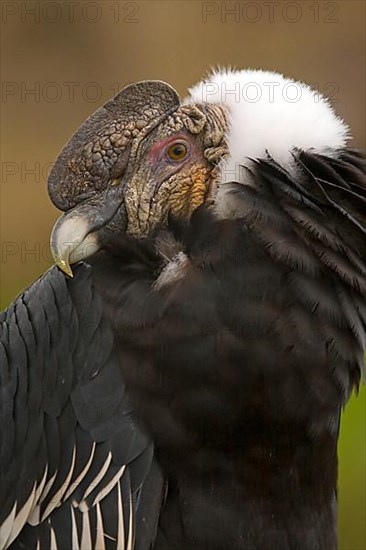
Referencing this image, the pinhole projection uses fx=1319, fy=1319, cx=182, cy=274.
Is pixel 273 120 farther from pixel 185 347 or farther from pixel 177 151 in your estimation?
pixel 185 347

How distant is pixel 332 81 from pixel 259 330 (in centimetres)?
653

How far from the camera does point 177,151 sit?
3.75 meters

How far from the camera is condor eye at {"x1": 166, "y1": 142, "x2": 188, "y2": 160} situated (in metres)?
3.75

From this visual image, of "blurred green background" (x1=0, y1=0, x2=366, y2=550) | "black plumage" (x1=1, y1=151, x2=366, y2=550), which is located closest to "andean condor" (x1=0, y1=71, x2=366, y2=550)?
"black plumage" (x1=1, y1=151, x2=366, y2=550)

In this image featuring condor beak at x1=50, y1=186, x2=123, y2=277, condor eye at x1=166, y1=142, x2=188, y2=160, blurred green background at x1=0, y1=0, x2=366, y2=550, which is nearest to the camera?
condor beak at x1=50, y1=186, x2=123, y2=277

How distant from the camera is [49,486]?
355cm

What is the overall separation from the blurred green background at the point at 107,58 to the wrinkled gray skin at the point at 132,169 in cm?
574

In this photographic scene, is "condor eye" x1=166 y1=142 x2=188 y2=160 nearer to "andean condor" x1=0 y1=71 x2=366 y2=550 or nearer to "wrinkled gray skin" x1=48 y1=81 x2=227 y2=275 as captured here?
"wrinkled gray skin" x1=48 y1=81 x2=227 y2=275

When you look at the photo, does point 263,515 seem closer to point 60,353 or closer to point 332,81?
point 60,353

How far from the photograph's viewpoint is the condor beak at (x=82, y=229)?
3506mm

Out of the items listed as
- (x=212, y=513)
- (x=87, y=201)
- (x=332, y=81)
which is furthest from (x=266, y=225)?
(x=332, y=81)

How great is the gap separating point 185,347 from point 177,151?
0.59 meters

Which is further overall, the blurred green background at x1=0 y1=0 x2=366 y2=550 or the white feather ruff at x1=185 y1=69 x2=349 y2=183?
the blurred green background at x1=0 y1=0 x2=366 y2=550

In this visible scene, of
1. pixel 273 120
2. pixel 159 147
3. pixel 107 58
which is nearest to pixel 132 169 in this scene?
pixel 159 147
